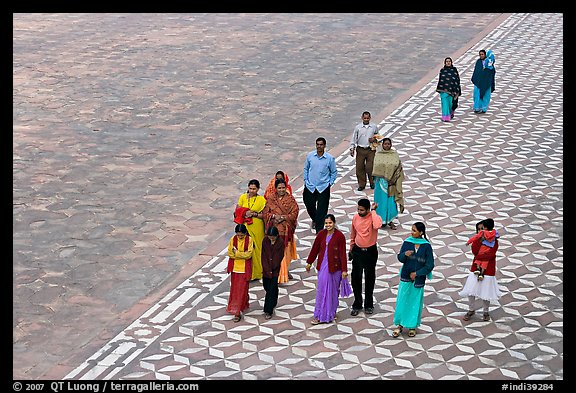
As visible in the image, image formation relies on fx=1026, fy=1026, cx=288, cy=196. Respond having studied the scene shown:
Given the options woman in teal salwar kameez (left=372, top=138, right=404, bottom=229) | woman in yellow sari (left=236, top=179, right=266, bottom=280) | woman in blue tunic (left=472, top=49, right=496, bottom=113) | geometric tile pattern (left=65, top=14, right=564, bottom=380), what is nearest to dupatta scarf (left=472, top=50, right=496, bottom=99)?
woman in blue tunic (left=472, top=49, right=496, bottom=113)

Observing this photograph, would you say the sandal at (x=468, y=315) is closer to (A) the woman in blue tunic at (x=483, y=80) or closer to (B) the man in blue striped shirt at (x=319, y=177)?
(B) the man in blue striped shirt at (x=319, y=177)

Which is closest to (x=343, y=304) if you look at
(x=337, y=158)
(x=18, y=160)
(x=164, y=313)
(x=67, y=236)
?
(x=164, y=313)

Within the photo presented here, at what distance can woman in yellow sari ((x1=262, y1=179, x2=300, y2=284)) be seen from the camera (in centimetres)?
1139

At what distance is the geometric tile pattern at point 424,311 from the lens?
977 cm

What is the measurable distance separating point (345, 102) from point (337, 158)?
399 cm

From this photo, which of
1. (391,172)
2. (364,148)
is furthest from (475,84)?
(391,172)

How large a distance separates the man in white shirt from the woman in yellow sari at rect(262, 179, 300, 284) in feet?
9.24

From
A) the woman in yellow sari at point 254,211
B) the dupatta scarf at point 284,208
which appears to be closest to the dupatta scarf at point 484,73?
→ the dupatta scarf at point 284,208

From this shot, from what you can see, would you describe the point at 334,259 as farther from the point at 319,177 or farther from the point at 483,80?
the point at 483,80

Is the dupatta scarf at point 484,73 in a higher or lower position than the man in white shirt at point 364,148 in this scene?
higher

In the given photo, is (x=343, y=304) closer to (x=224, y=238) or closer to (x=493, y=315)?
(x=493, y=315)

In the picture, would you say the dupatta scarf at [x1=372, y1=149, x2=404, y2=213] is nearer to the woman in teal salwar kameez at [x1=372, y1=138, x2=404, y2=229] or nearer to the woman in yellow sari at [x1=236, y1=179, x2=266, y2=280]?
the woman in teal salwar kameez at [x1=372, y1=138, x2=404, y2=229]

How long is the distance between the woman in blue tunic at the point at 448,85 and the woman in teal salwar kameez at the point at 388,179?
5179mm

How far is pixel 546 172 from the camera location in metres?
15.8
